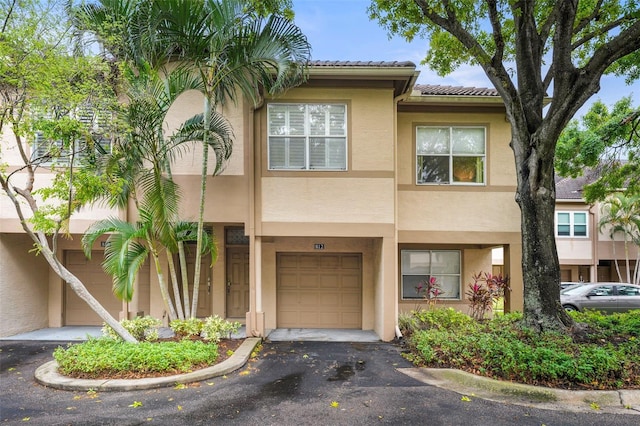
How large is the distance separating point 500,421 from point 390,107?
667 cm

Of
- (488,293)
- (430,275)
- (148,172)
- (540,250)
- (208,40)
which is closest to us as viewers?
(540,250)

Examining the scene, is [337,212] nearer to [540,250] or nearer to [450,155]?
[450,155]

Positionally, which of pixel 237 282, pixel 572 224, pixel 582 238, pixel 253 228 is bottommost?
pixel 237 282

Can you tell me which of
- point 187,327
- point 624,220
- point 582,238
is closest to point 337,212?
point 187,327

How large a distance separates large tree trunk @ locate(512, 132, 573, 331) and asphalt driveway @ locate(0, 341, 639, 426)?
2.25 meters

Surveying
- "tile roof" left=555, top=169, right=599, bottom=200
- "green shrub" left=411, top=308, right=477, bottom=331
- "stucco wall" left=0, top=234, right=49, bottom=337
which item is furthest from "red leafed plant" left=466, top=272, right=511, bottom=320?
"tile roof" left=555, top=169, right=599, bottom=200

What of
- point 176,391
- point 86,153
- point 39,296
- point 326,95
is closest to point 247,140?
point 326,95

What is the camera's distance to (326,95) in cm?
907

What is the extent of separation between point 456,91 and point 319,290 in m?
6.63

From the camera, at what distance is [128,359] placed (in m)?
6.17

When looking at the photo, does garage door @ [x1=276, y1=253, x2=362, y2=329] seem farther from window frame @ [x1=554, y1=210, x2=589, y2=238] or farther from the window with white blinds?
window frame @ [x1=554, y1=210, x2=589, y2=238]

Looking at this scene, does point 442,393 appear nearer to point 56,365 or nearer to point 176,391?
point 176,391

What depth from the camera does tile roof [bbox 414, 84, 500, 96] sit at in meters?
9.91

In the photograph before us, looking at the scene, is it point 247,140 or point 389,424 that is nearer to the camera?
point 389,424
